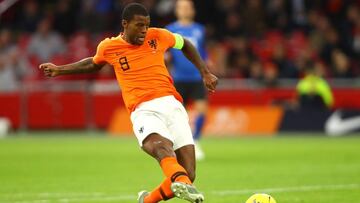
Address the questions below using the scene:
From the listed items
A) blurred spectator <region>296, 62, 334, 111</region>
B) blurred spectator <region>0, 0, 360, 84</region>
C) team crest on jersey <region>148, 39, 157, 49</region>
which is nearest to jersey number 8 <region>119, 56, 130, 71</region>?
team crest on jersey <region>148, 39, 157, 49</region>

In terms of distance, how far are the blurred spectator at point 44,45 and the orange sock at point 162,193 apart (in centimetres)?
1956

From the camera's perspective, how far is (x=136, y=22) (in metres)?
8.37

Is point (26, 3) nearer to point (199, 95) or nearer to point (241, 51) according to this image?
point (241, 51)

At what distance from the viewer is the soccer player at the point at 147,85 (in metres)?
8.23

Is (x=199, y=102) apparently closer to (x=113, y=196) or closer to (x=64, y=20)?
(x=113, y=196)

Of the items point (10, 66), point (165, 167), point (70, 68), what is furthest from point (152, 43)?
point (10, 66)

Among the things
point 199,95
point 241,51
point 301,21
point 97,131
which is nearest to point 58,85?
point 97,131

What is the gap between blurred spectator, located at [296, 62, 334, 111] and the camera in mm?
23250

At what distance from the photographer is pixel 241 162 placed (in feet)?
48.7

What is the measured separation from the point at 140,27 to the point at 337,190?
11.3 ft

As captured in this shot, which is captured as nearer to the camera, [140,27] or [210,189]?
[140,27]

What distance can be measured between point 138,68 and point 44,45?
1940 centimetres

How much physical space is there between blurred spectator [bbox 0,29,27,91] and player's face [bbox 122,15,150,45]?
17.5 meters

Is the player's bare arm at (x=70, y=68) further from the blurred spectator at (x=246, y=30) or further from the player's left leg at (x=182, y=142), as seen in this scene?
the blurred spectator at (x=246, y=30)
